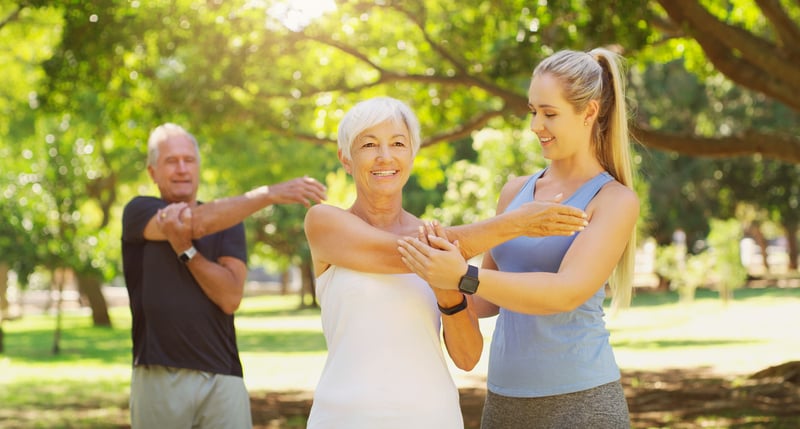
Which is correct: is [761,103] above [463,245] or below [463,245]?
above

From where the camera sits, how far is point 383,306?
3.33 m

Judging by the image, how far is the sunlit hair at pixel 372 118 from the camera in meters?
3.36

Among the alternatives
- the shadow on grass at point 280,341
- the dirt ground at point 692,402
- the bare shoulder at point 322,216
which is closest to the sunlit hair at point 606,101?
the bare shoulder at point 322,216

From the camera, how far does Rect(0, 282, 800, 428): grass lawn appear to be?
50.3 feet

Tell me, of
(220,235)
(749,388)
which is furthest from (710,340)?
(220,235)

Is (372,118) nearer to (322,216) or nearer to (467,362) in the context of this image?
(322,216)

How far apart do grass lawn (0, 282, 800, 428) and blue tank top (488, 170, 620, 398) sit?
10.3 meters

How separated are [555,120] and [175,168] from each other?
7.52 ft

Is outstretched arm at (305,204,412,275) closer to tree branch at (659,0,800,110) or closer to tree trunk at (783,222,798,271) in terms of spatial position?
tree branch at (659,0,800,110)

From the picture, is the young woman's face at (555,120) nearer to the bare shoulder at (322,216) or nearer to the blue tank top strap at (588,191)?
the blue tank top strap at (588,191)

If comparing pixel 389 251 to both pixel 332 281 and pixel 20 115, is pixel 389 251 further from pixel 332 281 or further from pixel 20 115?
pixel 20 115

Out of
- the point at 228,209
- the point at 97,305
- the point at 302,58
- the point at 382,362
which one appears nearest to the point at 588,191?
the point at 382,362

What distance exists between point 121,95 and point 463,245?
11335 mm

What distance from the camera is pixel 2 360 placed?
76.6 feet
